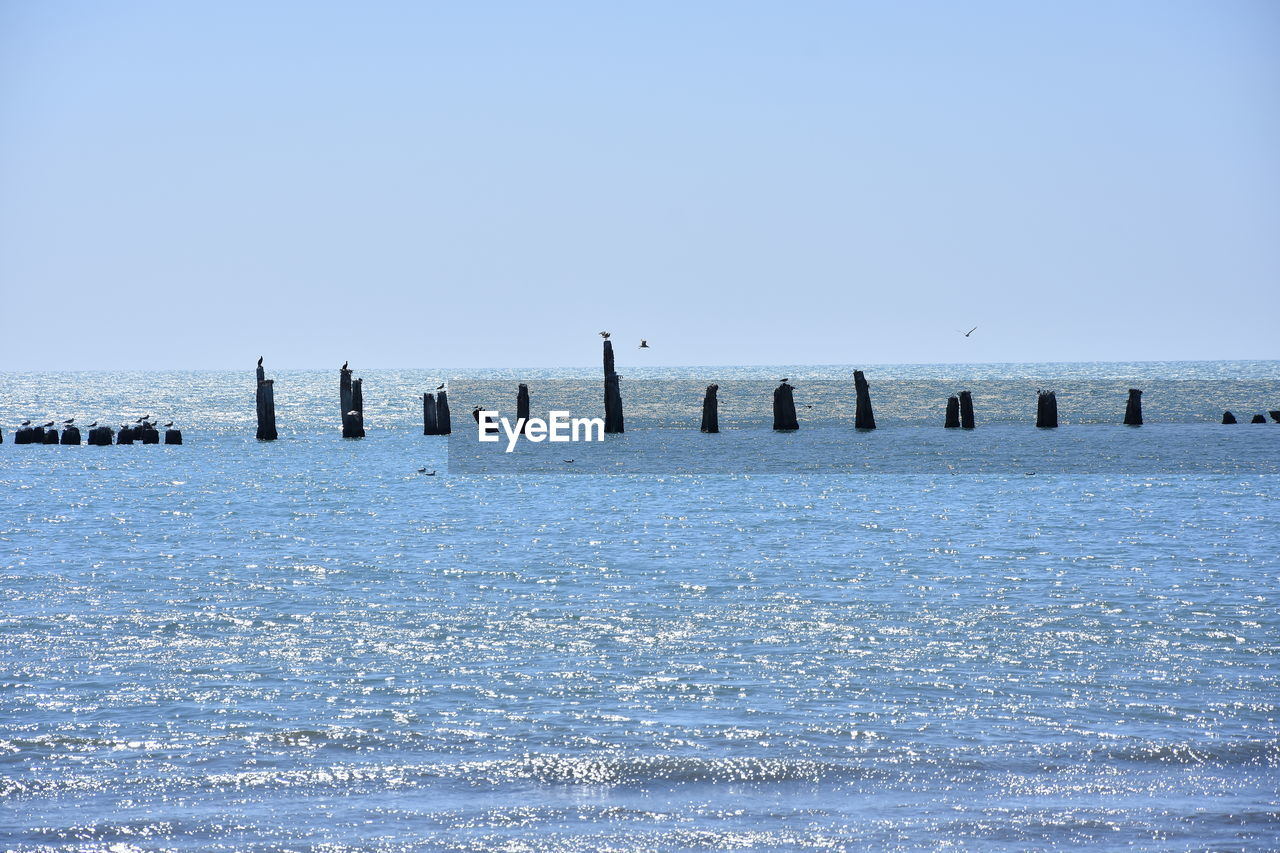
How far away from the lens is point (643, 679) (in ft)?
38.1

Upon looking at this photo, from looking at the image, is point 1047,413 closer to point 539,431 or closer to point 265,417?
point 539,431

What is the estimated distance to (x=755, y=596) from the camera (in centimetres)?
1577

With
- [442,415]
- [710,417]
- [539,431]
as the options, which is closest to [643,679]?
[710,417]

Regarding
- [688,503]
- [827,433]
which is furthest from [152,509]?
[827,433]

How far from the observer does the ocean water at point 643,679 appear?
8328 millimetres

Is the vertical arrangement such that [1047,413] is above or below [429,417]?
below

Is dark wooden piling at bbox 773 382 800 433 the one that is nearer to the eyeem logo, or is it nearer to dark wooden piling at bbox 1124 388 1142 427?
the eyeem logo

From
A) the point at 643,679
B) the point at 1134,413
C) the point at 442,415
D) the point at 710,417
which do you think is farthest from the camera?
the point at 1134,413

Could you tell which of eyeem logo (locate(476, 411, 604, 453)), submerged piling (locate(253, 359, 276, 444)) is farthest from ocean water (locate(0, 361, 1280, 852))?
eyeem logo (locate(476, 411, 604, 453))

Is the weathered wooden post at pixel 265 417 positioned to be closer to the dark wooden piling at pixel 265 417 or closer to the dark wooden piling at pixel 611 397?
the dark wooden piling at pixel 265 417

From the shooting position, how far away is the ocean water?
8328 mm

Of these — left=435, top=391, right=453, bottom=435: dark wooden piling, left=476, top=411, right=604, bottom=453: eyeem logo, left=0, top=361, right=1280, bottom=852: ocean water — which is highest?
left=435, top=391, right=453, bottom=435: dark wooden piling

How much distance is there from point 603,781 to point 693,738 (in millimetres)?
1056

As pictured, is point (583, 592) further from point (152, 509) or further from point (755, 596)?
point (152, 509)
